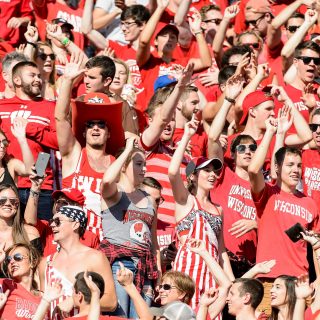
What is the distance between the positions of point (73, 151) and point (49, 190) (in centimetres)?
90

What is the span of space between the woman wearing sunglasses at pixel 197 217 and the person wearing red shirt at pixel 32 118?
1.43 metres

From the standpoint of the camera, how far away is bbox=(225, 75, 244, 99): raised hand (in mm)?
12729

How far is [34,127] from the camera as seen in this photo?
41.7 feet

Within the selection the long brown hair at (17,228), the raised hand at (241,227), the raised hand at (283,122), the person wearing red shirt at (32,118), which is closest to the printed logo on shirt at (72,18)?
the person wearing red shirt at (32,118)

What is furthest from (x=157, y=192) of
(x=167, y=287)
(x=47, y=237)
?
(x=167, y=287)

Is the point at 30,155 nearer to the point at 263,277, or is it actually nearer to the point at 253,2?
the point at 263,277

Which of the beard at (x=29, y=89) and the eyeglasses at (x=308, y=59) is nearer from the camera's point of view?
the beard at (x=29, y=89)

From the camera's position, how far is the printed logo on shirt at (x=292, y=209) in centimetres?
1220

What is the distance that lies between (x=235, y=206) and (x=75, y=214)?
1.94 metres

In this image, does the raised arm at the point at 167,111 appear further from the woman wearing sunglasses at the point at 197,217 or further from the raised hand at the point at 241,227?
the raised hand at the point at 241,227

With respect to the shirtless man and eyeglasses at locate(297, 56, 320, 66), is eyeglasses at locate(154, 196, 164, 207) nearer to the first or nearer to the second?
the shirtless man

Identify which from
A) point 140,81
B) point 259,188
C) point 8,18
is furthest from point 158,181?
point 8,18

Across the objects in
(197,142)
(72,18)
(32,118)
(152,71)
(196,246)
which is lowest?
(72,18)

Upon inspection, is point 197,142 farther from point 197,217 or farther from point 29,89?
point 197,217
